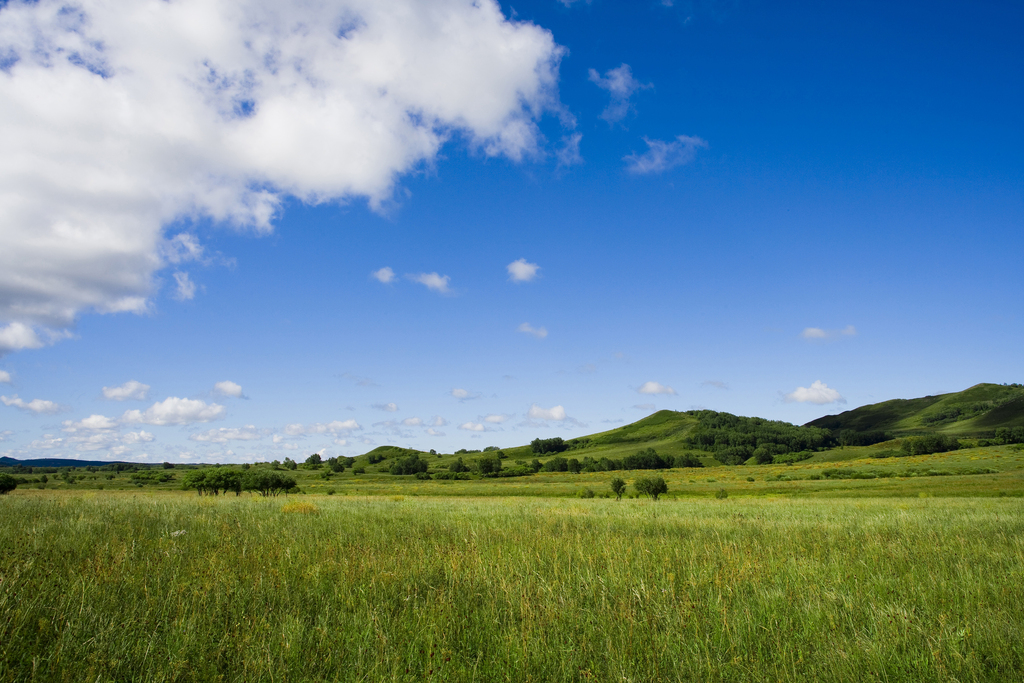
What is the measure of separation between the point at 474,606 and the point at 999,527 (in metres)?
17.0

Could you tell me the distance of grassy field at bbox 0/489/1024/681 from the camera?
14.0 ft

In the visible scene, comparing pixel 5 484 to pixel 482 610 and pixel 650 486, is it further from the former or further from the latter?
pixel 650 486

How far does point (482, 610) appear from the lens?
216 inches

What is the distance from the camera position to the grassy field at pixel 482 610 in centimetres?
426

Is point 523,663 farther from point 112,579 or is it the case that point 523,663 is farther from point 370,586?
point 112,579

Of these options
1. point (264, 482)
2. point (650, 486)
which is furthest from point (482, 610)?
point (264, 482)

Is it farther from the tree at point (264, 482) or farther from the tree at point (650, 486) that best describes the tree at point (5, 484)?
the tree at point (650, 486)

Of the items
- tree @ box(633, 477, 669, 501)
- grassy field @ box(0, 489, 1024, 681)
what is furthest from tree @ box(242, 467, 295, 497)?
grassy field @ box(0, 489, 1024, 681)

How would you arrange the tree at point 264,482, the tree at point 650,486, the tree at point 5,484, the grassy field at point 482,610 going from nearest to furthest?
1. the grassy field at point 482,610
2. the tree at point 5,484
3. the tree at point 650,486
4. the tree at point 264,482

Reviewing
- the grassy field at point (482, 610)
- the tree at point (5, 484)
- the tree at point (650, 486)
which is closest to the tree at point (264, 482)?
the tree at point (5, 484)

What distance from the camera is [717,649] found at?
15.6 feet

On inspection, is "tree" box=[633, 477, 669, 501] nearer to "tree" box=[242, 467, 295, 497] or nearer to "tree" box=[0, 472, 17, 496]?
"tree" box=[242, 467, 295, 497]

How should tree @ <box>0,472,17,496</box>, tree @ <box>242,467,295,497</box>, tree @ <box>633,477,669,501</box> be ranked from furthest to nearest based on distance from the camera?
tree @ <box>242,467,295,497</box>
tree @ <box>633,477,669,501</box>
tree @ <box>0,472,17,496</box>

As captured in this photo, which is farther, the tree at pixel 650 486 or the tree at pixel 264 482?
the tree at pixel 264 482
